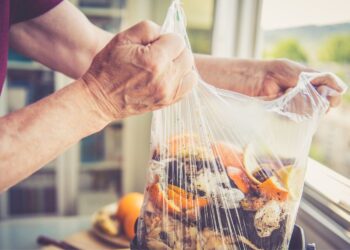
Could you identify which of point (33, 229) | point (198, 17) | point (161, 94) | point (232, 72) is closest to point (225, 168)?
point (161, 94)

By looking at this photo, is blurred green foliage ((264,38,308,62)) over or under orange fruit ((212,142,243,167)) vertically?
over

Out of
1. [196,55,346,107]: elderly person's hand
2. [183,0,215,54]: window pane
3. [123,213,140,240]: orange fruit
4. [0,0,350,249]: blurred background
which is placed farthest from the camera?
[183,0,215,54]: window pane

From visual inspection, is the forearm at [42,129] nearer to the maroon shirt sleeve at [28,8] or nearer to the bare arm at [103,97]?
the bare arm at [103,97]

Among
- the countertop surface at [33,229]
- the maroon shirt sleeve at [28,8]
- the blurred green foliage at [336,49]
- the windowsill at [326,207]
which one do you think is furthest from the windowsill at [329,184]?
the countertop surface at [33,229]

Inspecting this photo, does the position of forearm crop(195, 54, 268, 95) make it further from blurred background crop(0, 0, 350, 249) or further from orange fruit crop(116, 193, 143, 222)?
orange fruit crop(116, 193, 143, 222)

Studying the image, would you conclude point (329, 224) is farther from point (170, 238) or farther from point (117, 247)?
point (117, 247)

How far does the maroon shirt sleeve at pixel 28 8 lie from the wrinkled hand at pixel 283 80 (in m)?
0.43

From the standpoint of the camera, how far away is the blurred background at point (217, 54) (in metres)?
0.75

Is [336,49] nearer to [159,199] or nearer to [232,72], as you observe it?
[232,72]

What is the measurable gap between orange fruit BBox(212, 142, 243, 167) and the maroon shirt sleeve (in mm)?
449

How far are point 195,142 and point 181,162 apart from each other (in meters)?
0.04

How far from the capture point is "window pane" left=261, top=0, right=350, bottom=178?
85cm

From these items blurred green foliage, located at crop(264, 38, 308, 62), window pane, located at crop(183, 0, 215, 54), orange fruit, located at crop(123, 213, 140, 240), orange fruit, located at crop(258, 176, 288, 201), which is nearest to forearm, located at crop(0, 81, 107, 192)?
orange fruit, located at crop(258, 176, 288, 201)

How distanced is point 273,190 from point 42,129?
1.00ft
